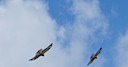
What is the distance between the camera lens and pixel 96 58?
160 meters

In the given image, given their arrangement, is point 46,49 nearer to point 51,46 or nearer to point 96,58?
point 51,46

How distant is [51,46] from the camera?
470 ft

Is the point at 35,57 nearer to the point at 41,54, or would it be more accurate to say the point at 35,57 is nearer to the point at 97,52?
the point at 41,54

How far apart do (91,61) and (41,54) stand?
900 inches

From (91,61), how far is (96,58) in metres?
2.08

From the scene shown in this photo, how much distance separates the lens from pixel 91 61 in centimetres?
16050

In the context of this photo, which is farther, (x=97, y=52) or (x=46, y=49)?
(x=97, y=52)

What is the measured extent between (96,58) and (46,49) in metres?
22.8

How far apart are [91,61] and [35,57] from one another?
22995 millimetres

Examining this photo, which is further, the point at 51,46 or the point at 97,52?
the point at 97,52

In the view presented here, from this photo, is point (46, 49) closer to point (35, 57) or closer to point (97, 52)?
point (35, 57)

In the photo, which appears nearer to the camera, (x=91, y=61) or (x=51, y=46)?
(x=51, y=46)

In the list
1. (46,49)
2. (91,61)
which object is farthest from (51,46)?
(91,61)

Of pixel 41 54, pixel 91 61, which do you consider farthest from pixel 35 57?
pixel 91 61
